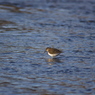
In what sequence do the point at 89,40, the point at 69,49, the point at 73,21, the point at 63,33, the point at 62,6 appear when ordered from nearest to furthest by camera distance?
the point at 69,49 → the point at 89,40 → the point at 63,33 → the point at 73,21 → the point at 62,6

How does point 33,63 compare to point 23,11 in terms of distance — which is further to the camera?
point 23,11

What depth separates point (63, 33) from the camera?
60.1 ft

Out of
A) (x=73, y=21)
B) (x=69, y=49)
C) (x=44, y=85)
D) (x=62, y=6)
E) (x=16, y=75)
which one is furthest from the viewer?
(x=62, y=6)

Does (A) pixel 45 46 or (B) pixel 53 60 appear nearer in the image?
(B) pixel 53 60

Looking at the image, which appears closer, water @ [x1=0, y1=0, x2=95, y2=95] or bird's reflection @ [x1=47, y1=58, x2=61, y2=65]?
water @ [x1=0, y1=0, x2=95, y2=95]

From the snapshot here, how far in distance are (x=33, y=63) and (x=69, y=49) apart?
9.17ft

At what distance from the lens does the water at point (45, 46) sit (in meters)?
10.1

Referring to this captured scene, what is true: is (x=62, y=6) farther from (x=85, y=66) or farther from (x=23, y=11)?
(x=85, y=66)

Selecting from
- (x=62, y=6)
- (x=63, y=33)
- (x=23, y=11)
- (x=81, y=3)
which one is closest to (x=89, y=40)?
(x=63, y=33)

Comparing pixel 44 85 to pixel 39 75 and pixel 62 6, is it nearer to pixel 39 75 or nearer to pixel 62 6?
pixel 39 75

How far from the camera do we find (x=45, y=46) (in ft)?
50.6

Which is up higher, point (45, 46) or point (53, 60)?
point (53, 60)

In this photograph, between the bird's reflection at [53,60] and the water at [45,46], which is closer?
the water at [45,46]

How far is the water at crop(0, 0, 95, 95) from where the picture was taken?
10.1 m
